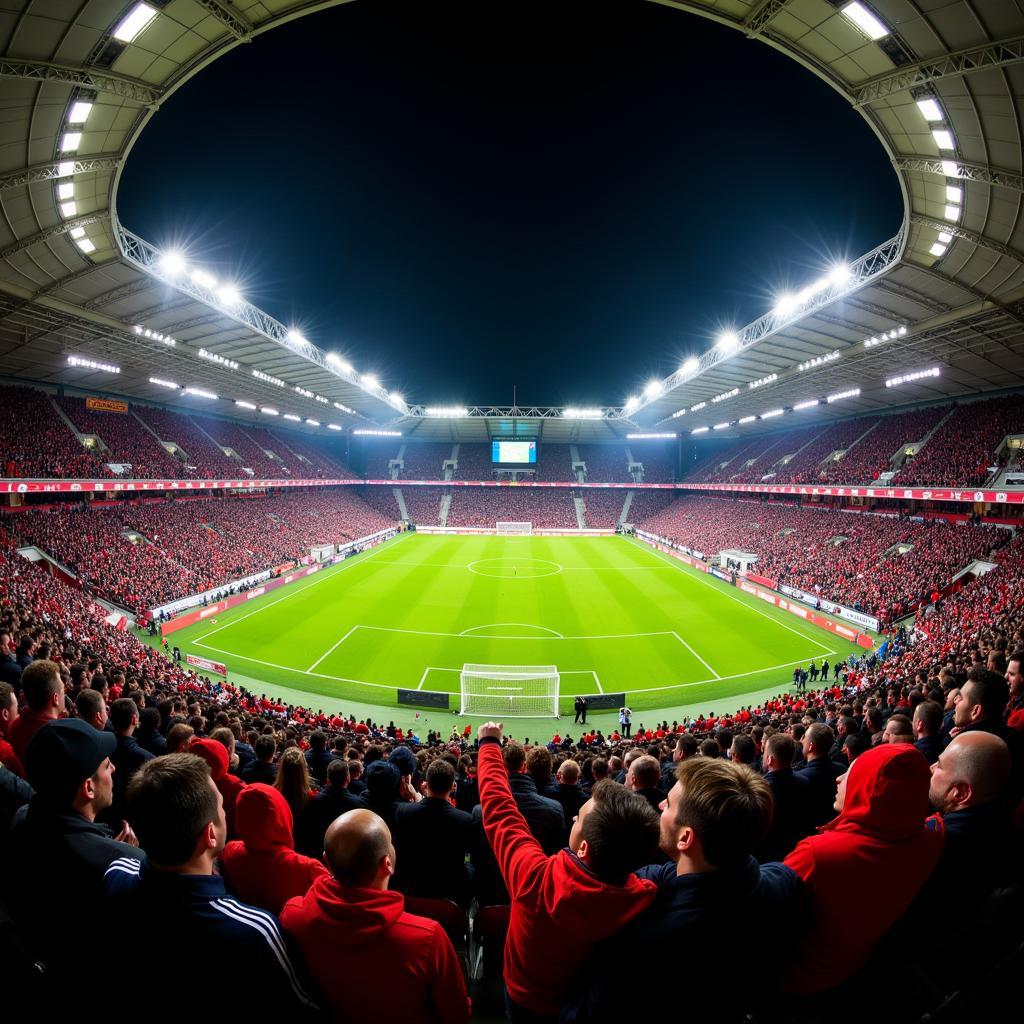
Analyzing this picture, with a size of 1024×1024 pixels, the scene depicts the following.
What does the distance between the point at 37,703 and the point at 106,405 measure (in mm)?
43214

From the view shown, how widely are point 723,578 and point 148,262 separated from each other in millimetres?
39608

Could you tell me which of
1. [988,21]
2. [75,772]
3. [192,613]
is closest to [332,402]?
[192,613]

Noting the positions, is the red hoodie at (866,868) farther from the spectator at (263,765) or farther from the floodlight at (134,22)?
the floodlight at (134,22)

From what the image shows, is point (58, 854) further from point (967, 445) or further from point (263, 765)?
point (967, 445)

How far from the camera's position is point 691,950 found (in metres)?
1.79

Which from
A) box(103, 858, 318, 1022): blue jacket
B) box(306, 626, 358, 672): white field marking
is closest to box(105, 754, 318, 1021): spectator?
box(103, 858, 318, 1022): blue jacket

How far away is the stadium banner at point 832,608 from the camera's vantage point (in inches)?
1022

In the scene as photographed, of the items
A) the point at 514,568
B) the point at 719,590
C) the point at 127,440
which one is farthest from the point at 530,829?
the point at 127,440

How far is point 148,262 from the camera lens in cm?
2092

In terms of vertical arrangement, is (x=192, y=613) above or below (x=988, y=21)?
below

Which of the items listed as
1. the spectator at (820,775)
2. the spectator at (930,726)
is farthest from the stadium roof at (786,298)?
the spectator at (820,775)

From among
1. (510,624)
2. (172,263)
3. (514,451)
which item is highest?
(172,263)

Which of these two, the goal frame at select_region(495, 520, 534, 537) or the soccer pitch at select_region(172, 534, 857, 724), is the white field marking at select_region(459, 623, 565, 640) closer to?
the soccer pitch at select_region(172, 534, 857, 724)

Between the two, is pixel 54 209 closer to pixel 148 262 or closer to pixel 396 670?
pixel 148 262
